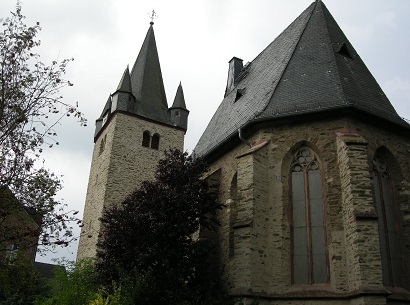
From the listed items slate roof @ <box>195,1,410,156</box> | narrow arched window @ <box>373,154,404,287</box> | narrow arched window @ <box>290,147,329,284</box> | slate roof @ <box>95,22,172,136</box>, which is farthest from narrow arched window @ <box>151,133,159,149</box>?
narrow arched window @ <box>373,154,404,287</box>

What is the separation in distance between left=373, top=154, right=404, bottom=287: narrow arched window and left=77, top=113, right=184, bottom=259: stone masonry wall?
1664cm

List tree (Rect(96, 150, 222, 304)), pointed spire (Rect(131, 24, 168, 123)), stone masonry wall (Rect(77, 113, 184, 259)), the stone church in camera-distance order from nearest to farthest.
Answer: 1. the stone church
2. tree (Rect(96, 150, 222, 304))
3. stone masonry wall (Rect(77, 113, 184, 259))
4. pointed spire (Rect(131, 24, 168, 123))

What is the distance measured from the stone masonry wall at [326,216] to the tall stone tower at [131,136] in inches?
563

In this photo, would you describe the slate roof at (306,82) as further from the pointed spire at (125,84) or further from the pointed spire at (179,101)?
the pointed spire at (179,101)

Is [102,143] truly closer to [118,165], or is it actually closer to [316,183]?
[118,165]

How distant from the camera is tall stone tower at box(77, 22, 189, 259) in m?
26.6

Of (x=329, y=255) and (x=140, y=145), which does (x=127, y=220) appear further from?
(x=140, y=145)

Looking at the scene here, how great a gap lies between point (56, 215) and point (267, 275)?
226 inches

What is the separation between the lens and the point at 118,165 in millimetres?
27094

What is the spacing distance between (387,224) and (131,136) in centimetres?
1939

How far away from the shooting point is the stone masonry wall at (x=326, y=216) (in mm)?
10344

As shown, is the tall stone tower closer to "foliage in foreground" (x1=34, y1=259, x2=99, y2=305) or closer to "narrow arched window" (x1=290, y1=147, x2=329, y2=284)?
"foliage in foreground" (x1=34, y1=259, x2=99, y2=305)

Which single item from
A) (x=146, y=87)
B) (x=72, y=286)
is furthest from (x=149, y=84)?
(x=72, y=286)

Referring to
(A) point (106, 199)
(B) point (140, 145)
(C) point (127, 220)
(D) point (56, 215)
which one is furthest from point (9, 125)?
(B) point (140, 145)
